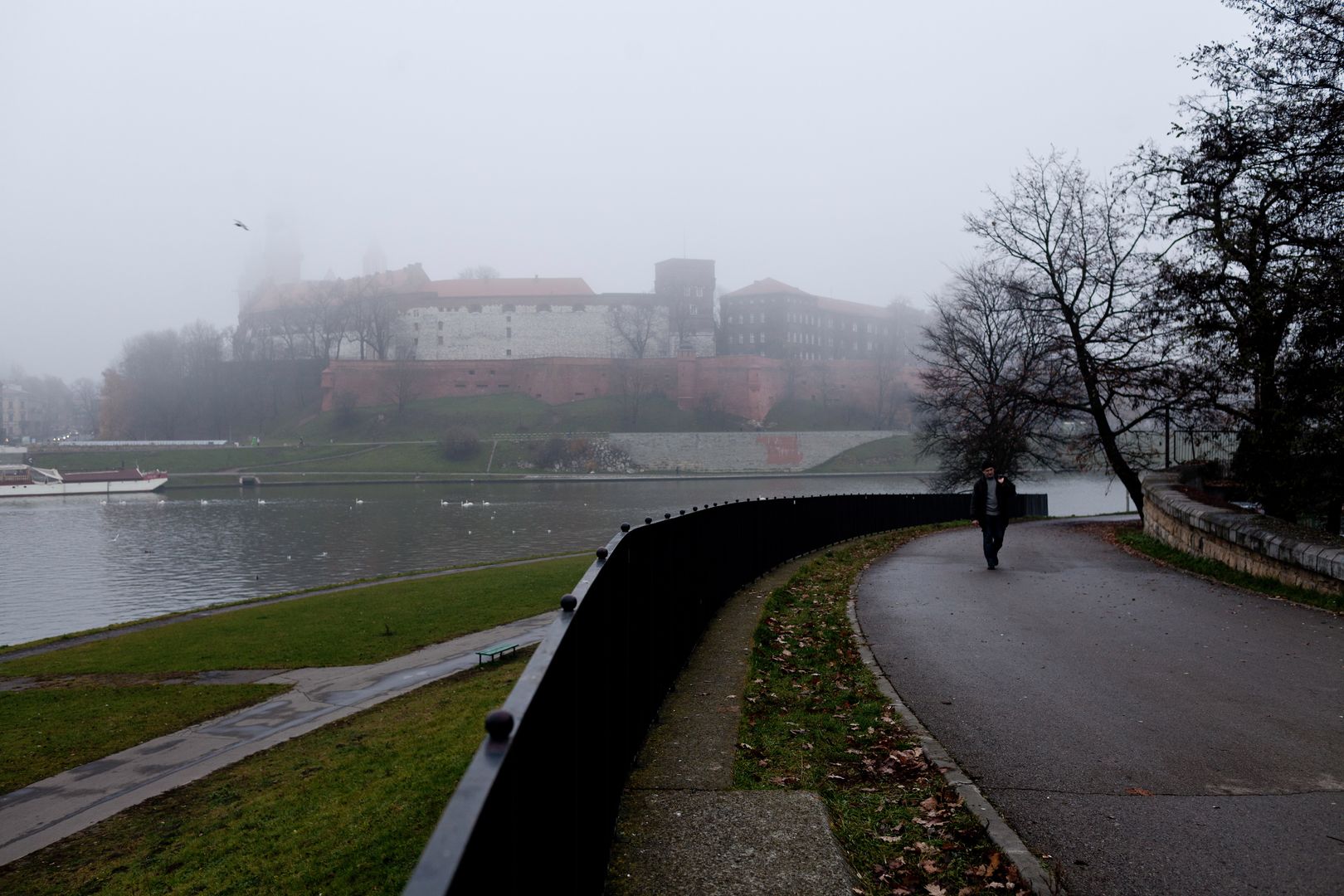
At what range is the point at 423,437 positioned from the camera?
10238 centimetres

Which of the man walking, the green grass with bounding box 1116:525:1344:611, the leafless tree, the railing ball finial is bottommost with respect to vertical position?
the green grass with bounding box 1116:525:1344:611

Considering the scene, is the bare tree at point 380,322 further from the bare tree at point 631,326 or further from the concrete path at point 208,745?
the concrete path at point 208,745

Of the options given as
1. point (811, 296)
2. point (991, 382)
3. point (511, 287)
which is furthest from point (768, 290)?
point (991, 382)

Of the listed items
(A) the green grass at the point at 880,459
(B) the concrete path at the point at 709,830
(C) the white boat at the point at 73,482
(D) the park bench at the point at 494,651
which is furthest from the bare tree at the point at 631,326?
(B) the concrete path at the point at 709,830

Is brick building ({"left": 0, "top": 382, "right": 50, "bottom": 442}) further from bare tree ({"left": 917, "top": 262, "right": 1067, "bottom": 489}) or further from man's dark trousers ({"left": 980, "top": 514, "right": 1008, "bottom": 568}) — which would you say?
man's dark trousers ({"left": 980, "top": 514, "right": 1008, "bottom": 568})

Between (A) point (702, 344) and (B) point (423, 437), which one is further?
(A) point (702, 344)

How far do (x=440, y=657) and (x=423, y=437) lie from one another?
3564 inches

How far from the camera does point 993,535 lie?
14766mm

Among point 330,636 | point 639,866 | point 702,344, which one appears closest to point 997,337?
point 330,636

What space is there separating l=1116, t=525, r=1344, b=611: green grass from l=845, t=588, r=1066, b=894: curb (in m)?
6.12

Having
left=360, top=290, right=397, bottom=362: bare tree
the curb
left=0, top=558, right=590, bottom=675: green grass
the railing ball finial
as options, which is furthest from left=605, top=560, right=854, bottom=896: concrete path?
left=360, top=290, right=397, bottom=362: bare tree

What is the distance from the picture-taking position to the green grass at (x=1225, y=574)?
10.4m

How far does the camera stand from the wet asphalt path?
4.08 m

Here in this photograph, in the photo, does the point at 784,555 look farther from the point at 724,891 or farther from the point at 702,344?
the point at 702,344
